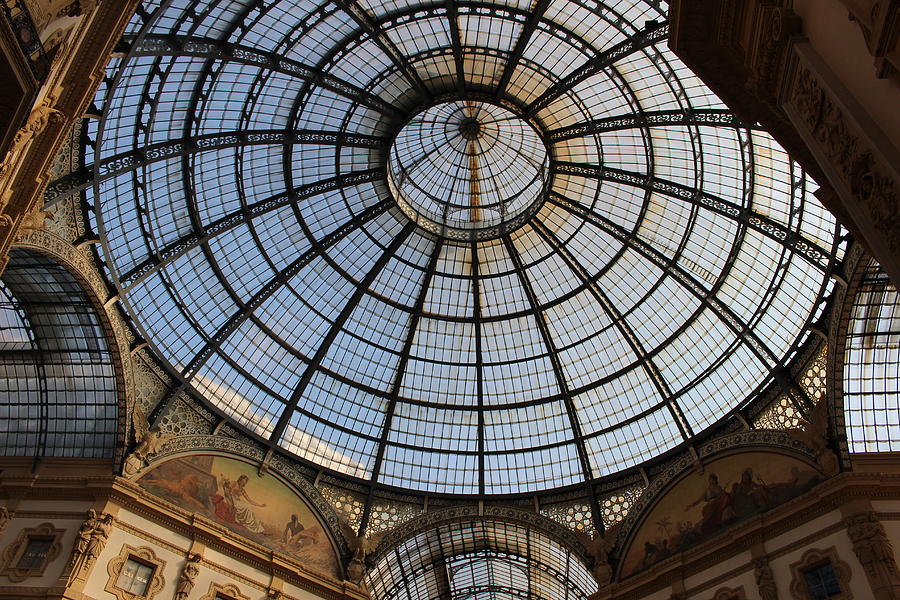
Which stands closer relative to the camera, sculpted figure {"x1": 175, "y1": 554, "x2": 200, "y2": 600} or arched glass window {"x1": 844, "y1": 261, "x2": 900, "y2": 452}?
arched glass window {"x1": 844, "y1": 261, "x2": 900, "y2": 452}

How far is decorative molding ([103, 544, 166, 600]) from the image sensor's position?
23531mm

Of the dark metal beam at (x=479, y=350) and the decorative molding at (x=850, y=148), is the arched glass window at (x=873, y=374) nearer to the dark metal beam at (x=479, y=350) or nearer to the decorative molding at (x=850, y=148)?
the dark metal beam at (x=479, y=350)

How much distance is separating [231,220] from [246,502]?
12.2 metres

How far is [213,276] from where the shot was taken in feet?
103

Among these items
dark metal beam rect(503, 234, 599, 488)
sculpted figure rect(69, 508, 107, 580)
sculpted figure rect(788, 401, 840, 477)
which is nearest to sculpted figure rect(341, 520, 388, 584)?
sculpted figure rect(69, 508, 107, 580)

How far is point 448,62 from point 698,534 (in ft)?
72.4

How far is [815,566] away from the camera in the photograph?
2253 centimetres

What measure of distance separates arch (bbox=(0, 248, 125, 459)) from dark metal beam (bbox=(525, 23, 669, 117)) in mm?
20017

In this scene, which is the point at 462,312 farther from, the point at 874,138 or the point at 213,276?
the point at 874,138

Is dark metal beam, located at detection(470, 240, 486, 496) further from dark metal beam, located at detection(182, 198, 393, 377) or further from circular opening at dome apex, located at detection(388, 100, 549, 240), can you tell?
dark metal beam, located at detection(182, 198, 393, 377)

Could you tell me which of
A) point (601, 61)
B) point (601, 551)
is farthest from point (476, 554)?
point (601, 61)

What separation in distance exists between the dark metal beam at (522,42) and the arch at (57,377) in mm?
18880

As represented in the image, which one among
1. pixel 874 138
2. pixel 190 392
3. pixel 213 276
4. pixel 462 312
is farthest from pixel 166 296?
pixel 874 138

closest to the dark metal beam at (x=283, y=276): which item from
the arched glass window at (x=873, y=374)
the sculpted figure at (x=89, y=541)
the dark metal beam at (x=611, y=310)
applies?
the sculpted figure at (x=89, y=541)
